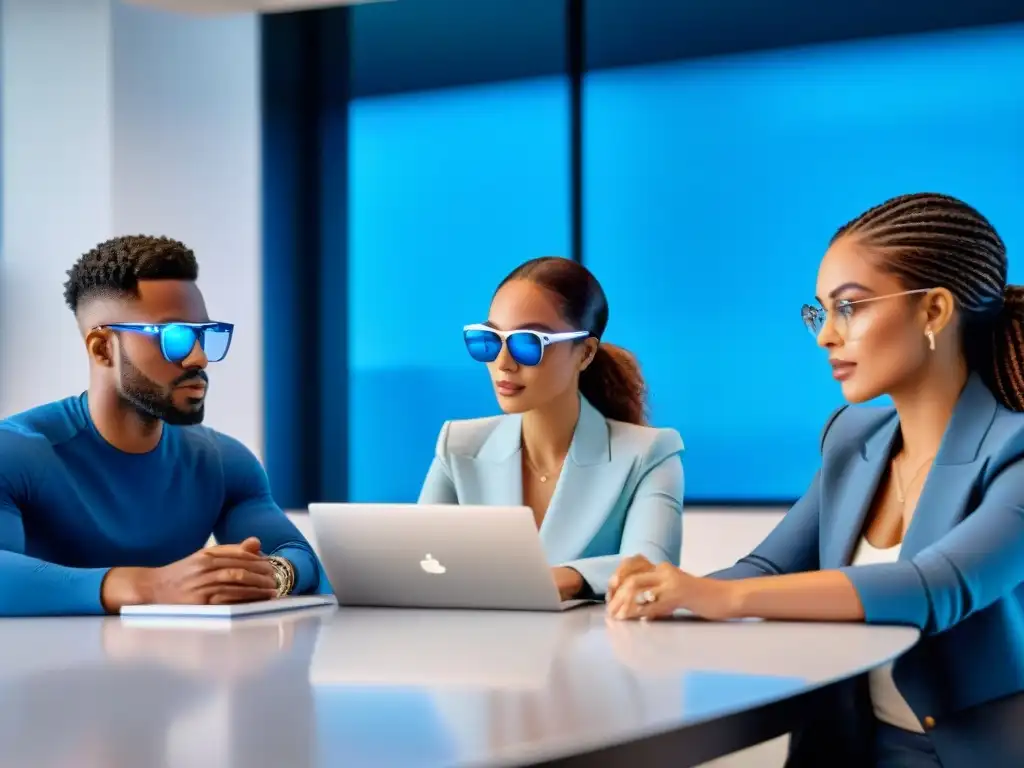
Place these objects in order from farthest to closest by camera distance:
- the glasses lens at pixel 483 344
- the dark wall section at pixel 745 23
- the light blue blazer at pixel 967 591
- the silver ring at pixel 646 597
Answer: the dark wall section at pixel 745 23
the glasses lens at pixel 483 344
the silver ring at pixel 646 597
the light blue blazer at pixel 967 591

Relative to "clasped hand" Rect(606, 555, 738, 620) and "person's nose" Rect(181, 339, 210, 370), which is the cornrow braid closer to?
"clasped hand" Rect(606, 555, 738, 620)

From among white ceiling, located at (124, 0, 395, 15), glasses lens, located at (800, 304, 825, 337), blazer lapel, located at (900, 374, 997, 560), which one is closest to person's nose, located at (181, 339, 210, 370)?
glasses lens, located at (800, 304, 825, 337)

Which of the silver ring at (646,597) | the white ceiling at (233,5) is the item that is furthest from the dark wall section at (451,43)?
the silver ring at (646,597)

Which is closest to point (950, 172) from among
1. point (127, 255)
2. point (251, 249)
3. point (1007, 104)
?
point (1007, 104)

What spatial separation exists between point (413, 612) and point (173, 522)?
71cm

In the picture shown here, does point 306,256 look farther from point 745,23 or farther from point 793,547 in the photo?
point 793,547

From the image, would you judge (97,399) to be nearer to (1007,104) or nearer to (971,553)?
(971,553)

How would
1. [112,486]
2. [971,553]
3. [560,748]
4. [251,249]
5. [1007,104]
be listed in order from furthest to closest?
[251,249] < [1007,104] < [112,486] < [971,553] < [560,748]

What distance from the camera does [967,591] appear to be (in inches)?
72.8

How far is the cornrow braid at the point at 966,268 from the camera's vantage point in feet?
6.75

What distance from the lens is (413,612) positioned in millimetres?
2279

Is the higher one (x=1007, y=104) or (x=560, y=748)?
(x=1007, y=104)

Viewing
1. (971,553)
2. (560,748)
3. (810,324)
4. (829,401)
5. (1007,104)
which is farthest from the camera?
(829,401)

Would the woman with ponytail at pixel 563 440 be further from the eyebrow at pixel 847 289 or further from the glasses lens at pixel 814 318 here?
the eyebrow at pixel 847 289
